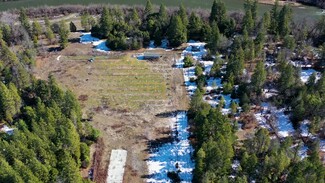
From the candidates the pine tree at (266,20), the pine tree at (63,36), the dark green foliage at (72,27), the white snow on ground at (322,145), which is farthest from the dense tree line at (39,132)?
the pine tree at (266,20)

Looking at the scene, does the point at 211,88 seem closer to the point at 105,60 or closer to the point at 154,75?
the point at 154,75

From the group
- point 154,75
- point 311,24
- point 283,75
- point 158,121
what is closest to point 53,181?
point 158,121

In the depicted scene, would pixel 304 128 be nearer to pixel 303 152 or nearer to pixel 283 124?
pixel 283 124

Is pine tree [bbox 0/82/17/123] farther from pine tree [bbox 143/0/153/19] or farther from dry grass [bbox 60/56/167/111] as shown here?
pine tree [bbox 143/0/153/19]

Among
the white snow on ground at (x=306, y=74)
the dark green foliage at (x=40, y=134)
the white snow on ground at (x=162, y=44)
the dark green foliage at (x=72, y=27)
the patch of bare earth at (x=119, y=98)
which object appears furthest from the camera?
the dark green foliage at (x=72, y=27)

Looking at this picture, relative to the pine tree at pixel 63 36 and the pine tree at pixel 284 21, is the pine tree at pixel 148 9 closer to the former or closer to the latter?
the pine tree at pixel 63 36

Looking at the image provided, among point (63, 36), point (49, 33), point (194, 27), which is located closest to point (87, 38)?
point (63, 36)
